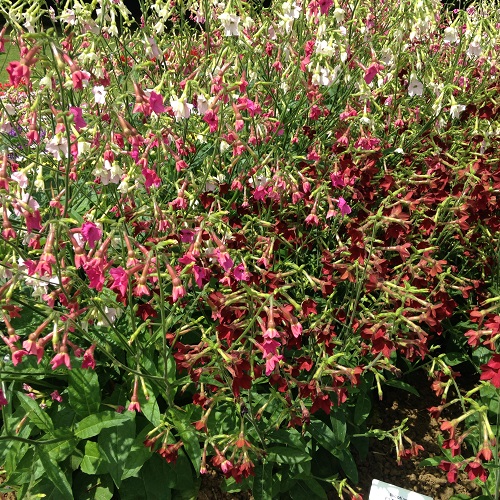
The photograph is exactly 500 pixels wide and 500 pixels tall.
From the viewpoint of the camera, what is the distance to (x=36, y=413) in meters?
2.19

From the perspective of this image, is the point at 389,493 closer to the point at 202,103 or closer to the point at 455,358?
the point at 455,358

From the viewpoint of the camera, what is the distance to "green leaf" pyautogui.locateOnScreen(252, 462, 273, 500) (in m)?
2.25

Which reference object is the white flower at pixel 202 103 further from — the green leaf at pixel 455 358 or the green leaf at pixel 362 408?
the green leaf at pixel 455 358

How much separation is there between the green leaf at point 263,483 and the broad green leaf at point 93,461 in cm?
62

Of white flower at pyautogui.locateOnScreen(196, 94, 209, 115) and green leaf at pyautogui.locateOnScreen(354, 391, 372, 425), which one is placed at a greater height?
white flower at pyautogui.locateOnScreen(196, 94, 209, 115)

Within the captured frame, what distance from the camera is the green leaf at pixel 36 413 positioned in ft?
7.16

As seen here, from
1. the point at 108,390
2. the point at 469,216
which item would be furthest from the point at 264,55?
the point at 108,390

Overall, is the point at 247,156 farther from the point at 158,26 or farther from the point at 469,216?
the point at 469,216

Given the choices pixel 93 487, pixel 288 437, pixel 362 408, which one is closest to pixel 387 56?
pixel 362 408

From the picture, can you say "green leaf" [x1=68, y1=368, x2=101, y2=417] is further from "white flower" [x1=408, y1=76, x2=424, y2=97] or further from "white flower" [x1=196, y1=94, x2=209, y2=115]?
"white flower" [x1=408, y1=76, x2=424, y2=97]

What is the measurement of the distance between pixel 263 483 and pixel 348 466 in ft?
1.25

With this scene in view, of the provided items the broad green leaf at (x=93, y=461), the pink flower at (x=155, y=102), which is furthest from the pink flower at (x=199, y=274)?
the broad green leaf at (x=93, y=461)

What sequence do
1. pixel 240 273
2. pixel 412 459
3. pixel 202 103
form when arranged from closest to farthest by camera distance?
pixel 240 273 < pixel 202 103 < pixel 412 459

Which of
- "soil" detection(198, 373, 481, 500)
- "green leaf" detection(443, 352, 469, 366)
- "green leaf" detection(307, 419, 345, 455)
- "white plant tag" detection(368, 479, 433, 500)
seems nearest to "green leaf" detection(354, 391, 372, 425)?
"green leaf" detection(307, 419, 345, 455)
